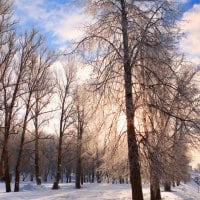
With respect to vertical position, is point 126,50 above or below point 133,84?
above

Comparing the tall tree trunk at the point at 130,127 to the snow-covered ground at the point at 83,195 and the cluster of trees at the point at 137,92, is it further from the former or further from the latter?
the snow-covered ground at the point at 83,195

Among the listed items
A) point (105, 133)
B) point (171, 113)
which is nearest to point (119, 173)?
point (105, 133)

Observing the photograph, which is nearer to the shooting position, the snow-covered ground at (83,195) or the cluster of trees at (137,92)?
the cluster of trees at (137,92)

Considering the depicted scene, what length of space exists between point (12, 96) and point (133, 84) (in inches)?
601

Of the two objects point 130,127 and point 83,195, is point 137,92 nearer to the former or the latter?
point 130,127

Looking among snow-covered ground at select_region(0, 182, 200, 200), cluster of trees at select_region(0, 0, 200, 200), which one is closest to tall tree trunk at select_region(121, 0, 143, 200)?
cluster of trees at select_region(0, 0, 200, 200)

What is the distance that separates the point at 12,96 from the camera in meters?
27.3

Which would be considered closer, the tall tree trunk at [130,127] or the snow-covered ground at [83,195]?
the tall tree trunk at [130,127]

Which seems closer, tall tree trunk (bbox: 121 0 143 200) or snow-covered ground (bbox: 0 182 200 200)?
tall tree trunk (bbox: 121 0 143 200)

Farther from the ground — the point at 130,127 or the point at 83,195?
the point at 130,127

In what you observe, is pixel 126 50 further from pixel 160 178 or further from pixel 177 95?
pixel 160 178

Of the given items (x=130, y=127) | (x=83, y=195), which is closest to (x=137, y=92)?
(x=130, y=127)

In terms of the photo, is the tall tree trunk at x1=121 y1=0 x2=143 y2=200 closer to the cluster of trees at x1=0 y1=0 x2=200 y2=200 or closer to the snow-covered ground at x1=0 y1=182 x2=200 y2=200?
the cluster of trees at x1=0 y1=0 x2=200 y2=200

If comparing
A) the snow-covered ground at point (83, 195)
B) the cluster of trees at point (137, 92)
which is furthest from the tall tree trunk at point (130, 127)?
the snow-covered ground at point (83, 195)
